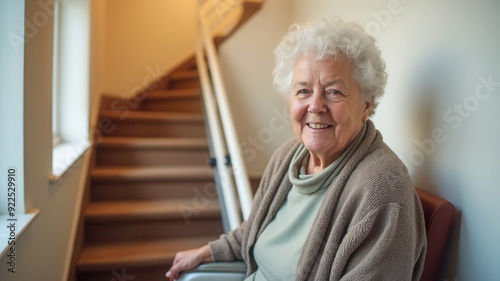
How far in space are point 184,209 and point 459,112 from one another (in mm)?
1815

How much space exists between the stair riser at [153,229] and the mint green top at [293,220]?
3.78 feet

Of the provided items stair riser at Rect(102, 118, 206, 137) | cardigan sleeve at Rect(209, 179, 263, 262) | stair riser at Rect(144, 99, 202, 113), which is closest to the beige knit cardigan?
cardigan sleeve at Rect(209, 179, 263, 262)

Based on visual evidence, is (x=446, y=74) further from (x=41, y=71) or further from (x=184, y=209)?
(x=184, y=209)

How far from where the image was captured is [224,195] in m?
2.25

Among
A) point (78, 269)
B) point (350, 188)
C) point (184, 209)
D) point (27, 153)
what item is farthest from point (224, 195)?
point (350, 188)

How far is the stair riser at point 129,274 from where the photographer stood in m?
1.96

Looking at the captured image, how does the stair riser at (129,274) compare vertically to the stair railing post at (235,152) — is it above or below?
below

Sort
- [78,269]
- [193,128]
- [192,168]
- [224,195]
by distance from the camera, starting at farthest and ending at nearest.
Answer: [193,128] → [192,168] → [224,195] → [78,269]

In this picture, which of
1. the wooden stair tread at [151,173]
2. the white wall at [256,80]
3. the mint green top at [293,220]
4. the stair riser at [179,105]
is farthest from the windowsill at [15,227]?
the stair riser at [179,105]

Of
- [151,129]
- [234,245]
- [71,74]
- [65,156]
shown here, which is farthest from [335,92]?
[151,129]

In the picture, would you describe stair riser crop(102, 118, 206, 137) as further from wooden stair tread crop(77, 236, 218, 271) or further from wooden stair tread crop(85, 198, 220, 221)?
wooden stair tread crop(77, 236, 218, 271)

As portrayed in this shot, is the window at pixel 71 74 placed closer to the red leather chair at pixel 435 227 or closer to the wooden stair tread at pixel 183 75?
the wooden stair tread at pixel 183 75

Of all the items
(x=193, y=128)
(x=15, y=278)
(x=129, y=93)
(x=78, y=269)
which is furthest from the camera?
(x=129, y=93)

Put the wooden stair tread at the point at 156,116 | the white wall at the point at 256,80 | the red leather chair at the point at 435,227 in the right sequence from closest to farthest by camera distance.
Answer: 1. the red leather chair at the point at 435,227
2. the white wall at the point at 256,80
3. the wooden stair tread at the point at 156,116
